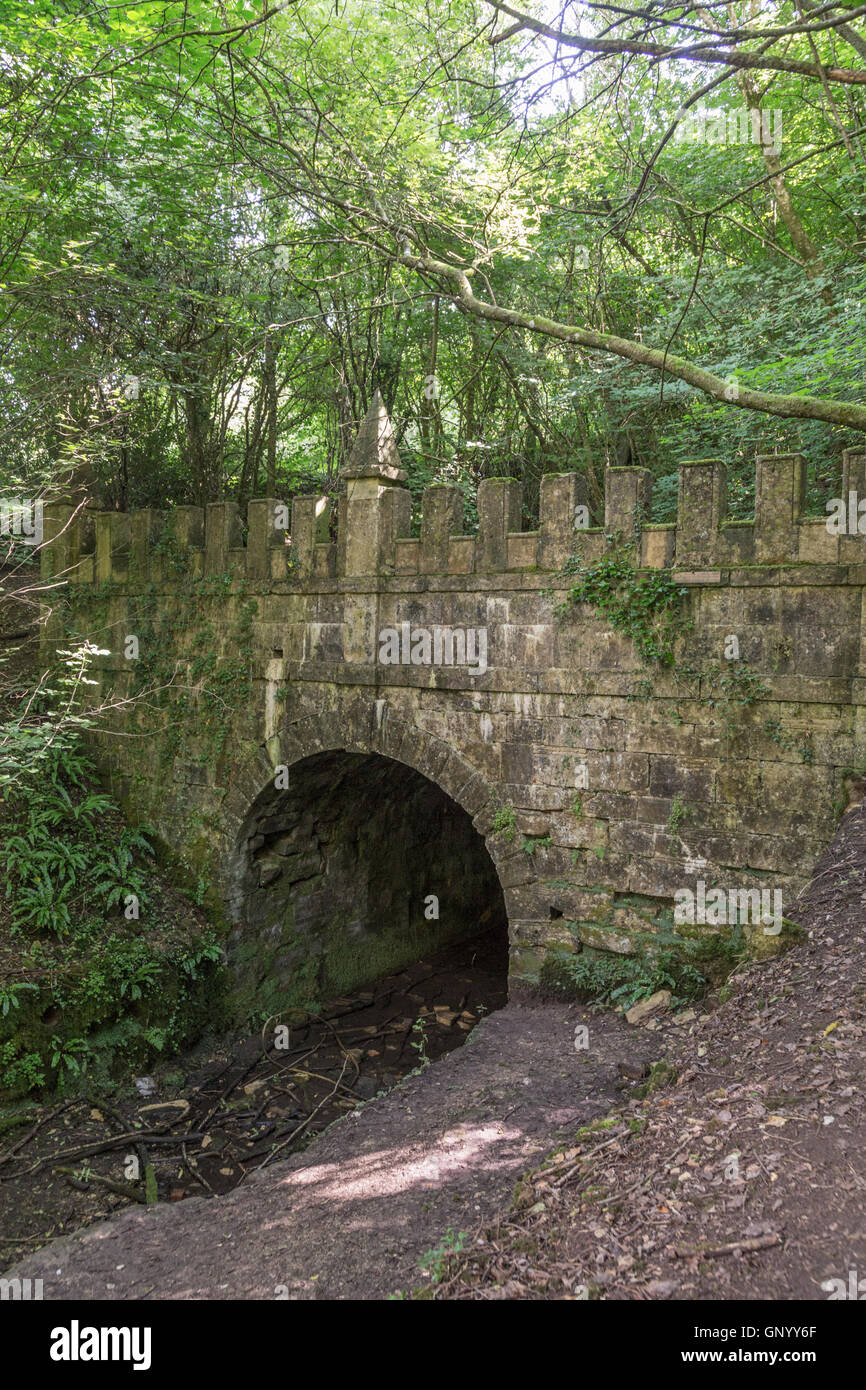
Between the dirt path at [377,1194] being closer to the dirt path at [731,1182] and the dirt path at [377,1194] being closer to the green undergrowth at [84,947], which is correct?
the dirt path at [731,1182]

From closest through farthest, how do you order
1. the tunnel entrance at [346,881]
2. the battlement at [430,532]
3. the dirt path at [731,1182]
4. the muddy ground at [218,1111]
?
the dirt path at [731,1182]
the battlement at [430,532]
the muddy ground at [218,1111]
the tunnel entrance at [346,881]

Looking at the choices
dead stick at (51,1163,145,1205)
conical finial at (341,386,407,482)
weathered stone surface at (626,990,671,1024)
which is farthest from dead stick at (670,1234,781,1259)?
conical finial at (341,386,407,482)

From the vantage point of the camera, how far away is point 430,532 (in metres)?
8.15

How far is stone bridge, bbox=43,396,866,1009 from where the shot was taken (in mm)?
6418

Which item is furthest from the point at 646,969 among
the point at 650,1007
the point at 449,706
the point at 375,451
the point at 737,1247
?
the point at 375,451

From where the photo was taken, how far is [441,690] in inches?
320

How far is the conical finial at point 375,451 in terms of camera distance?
8.49 metres

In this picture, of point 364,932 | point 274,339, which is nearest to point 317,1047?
point 364,932

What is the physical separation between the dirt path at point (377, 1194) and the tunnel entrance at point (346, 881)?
144 inches

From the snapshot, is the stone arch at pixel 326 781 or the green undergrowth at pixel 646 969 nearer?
the green undergrowth at pixel 646 969

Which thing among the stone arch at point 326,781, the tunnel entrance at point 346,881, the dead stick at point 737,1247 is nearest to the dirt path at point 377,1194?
the dead stick at point 737,1247

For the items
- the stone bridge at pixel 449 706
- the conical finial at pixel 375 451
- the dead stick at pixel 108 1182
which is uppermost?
the conical finial at pixel 375 451

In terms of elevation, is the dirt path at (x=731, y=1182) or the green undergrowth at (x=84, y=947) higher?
the dirt path at (x=731, y=1182)

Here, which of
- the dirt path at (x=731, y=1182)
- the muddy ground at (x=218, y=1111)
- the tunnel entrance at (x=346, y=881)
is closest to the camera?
the dirt path at (x=731, y=1182)
